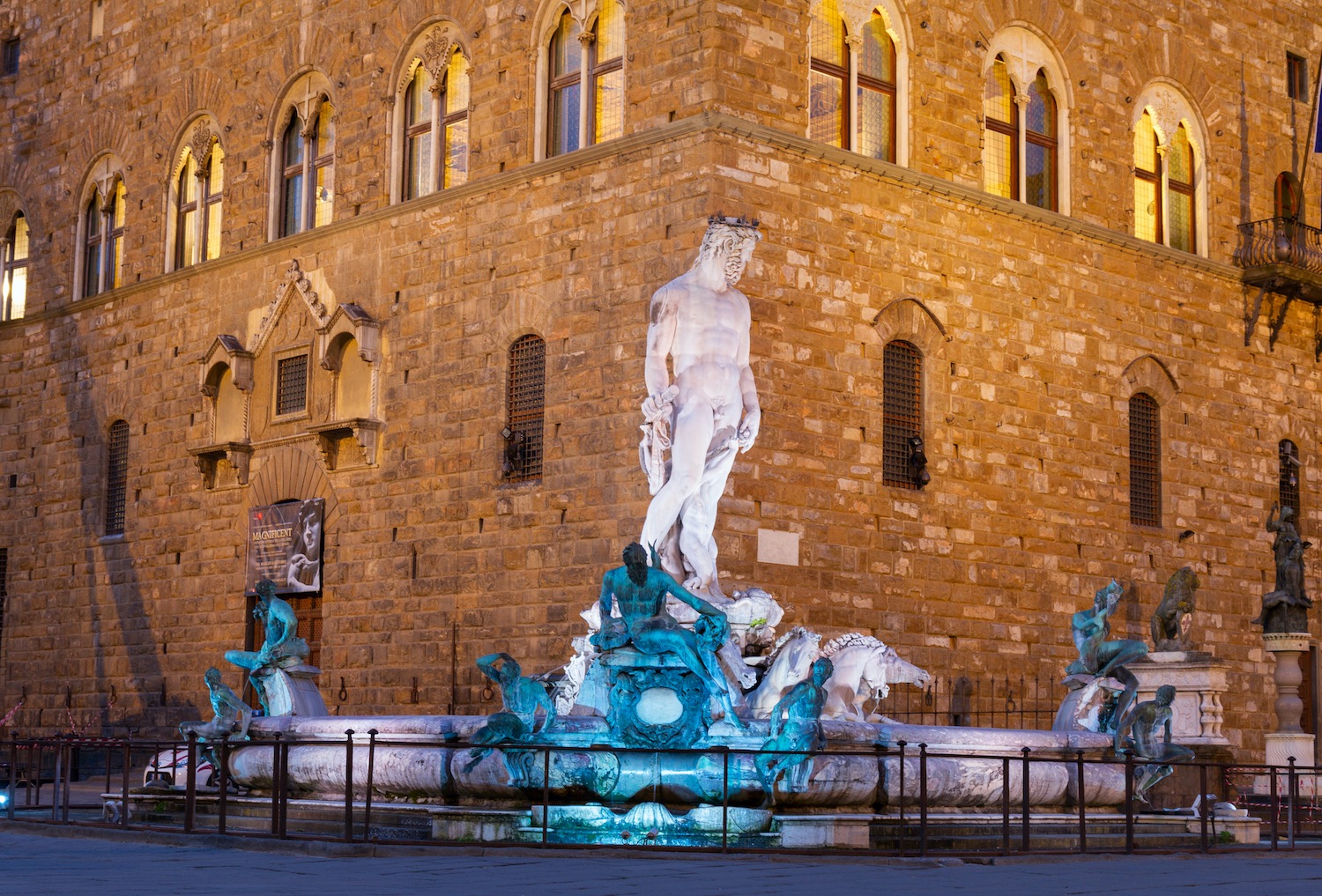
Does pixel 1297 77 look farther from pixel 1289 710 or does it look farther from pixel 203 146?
pixel 203 146

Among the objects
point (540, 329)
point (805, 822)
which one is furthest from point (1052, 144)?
point (805, 822)

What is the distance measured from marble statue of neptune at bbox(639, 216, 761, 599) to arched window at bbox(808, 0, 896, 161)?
5911mm

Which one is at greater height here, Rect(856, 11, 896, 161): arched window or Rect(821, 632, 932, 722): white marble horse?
Rect(856, 11, 896, 161): arched window

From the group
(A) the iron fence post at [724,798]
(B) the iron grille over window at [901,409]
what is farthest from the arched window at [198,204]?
(A) the iron fence post at [724,798]

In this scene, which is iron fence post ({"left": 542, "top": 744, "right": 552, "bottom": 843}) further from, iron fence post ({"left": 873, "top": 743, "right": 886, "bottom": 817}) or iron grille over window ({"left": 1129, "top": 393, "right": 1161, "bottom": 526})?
iron grille over window ({"left": 1129, "top": 393, "right": 1161, "bottom": 526})

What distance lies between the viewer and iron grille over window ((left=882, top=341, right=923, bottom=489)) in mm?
21672

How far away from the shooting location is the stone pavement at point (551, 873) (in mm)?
9188

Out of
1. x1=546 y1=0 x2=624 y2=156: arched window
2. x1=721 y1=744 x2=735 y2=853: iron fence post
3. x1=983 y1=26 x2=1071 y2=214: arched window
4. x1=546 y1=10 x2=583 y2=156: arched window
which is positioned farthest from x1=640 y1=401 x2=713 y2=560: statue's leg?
x1=983 y1=26 x2=1071 y2=214: arched window

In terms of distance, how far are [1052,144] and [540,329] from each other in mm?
7296

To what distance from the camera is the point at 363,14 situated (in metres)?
24.6

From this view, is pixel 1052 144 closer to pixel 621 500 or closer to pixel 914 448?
pixel 914 448

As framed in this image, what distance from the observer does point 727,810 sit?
11562mm

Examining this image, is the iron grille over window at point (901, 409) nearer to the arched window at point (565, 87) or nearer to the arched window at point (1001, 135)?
the arched window at point (1001, 135)

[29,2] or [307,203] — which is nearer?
[307,203]
